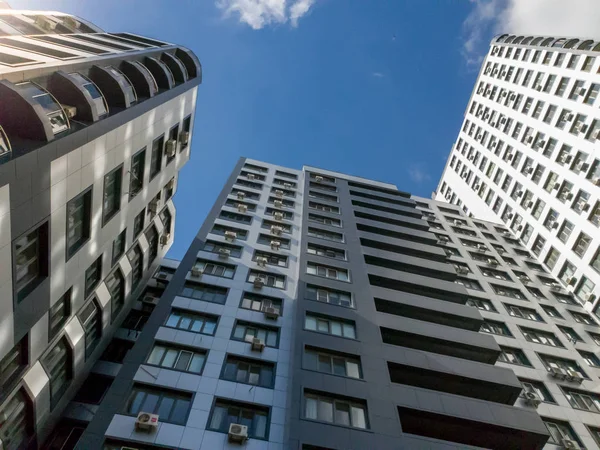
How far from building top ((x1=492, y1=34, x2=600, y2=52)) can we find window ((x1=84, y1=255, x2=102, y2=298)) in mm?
54062

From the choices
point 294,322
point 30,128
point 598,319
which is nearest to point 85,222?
point 30,128

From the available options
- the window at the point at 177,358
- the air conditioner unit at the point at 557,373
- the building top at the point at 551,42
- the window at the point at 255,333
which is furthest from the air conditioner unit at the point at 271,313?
the building top at the point at 551,42

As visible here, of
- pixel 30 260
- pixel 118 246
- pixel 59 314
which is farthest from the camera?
pixel 118 246

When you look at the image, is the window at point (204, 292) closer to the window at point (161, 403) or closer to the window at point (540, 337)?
the window at point (161, 403)

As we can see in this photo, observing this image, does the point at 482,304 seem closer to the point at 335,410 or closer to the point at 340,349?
the point at 340,349

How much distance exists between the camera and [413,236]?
39.2 meters

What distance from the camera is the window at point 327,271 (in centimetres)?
2970

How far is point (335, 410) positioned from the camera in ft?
62.8

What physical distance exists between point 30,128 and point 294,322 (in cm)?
1673

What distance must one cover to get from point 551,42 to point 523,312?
40189 millimetres

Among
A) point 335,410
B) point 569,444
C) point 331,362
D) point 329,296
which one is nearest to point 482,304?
point 569,444

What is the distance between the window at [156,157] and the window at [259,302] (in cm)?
1021

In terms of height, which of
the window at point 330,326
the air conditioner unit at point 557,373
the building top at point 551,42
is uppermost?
the building top at point 551,42

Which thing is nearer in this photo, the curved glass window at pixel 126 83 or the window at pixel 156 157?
the curved glass window at pixel 126 83
